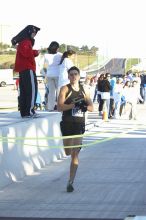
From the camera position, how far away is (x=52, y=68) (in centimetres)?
1592

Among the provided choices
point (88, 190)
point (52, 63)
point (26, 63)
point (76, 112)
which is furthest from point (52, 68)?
point (88, 190)

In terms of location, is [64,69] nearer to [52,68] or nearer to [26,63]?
[52,68]

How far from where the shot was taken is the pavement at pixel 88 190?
8.23 meters

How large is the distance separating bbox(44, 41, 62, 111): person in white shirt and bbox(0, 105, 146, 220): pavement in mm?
2101

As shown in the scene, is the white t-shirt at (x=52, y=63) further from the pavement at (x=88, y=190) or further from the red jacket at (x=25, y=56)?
the red jacket at (x=25, y=56)

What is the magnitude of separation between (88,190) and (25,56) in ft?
11.8

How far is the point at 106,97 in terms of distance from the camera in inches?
1014

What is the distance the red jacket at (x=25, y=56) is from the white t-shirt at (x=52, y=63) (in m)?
3.11

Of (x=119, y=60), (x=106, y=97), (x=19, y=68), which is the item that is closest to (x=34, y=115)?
(x=19, y=68)

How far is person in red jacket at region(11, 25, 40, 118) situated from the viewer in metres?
12.2

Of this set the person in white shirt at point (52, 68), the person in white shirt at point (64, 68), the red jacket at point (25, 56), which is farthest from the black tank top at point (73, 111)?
the person in white shirt at point (52, 68)

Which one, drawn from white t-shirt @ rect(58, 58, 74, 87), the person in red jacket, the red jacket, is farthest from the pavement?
the red jacket

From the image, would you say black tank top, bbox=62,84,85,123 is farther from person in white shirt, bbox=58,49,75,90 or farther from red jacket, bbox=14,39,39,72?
person in white shirt, bbox=58,49,75,90

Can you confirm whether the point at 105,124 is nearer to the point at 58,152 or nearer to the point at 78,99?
the point at 58,152
